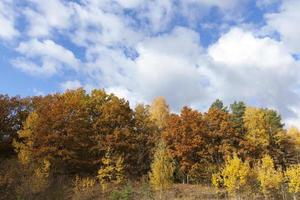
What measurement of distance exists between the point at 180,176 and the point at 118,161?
1199cm

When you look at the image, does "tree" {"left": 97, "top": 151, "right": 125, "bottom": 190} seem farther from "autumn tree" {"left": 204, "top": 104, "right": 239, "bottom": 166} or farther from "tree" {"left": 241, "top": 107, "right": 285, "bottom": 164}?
"tree" {"left": 241, "top": 107, "right": 285, "bottom": 164}

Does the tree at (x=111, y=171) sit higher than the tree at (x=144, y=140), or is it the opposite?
the tree at (x=144, y=140)

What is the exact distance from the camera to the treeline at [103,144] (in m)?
51.8

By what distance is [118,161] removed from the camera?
52.7 meters

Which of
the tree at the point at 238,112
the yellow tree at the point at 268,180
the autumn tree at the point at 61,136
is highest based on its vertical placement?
the tree at the point at 238,112

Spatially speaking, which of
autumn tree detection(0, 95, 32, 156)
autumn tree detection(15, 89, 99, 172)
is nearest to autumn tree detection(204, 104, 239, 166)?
autumn tree detection(15, 89, 99, 172)

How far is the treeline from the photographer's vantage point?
170 feet

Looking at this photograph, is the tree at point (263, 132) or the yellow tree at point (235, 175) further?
the tree at point (263, 132)

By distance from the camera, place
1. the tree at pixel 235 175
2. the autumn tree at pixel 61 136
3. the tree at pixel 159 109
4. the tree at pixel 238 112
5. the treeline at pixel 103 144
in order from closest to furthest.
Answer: the tree at pixel 235 175 < the treeline at pixel 103 144 < the autumn tree at pixel 61 136 < the tree at pixel 238 112 < the tree at pixel 159 109

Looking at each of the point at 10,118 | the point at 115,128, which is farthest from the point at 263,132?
the point at 10,118

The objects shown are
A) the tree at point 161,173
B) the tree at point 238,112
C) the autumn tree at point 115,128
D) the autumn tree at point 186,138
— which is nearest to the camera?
the tree at point 161,173

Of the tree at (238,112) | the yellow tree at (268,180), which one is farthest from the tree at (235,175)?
the tree at (238,112)

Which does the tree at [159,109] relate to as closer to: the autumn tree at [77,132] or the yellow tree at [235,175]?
the autumn tree at [77,132]

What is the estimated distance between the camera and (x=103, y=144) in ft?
184
